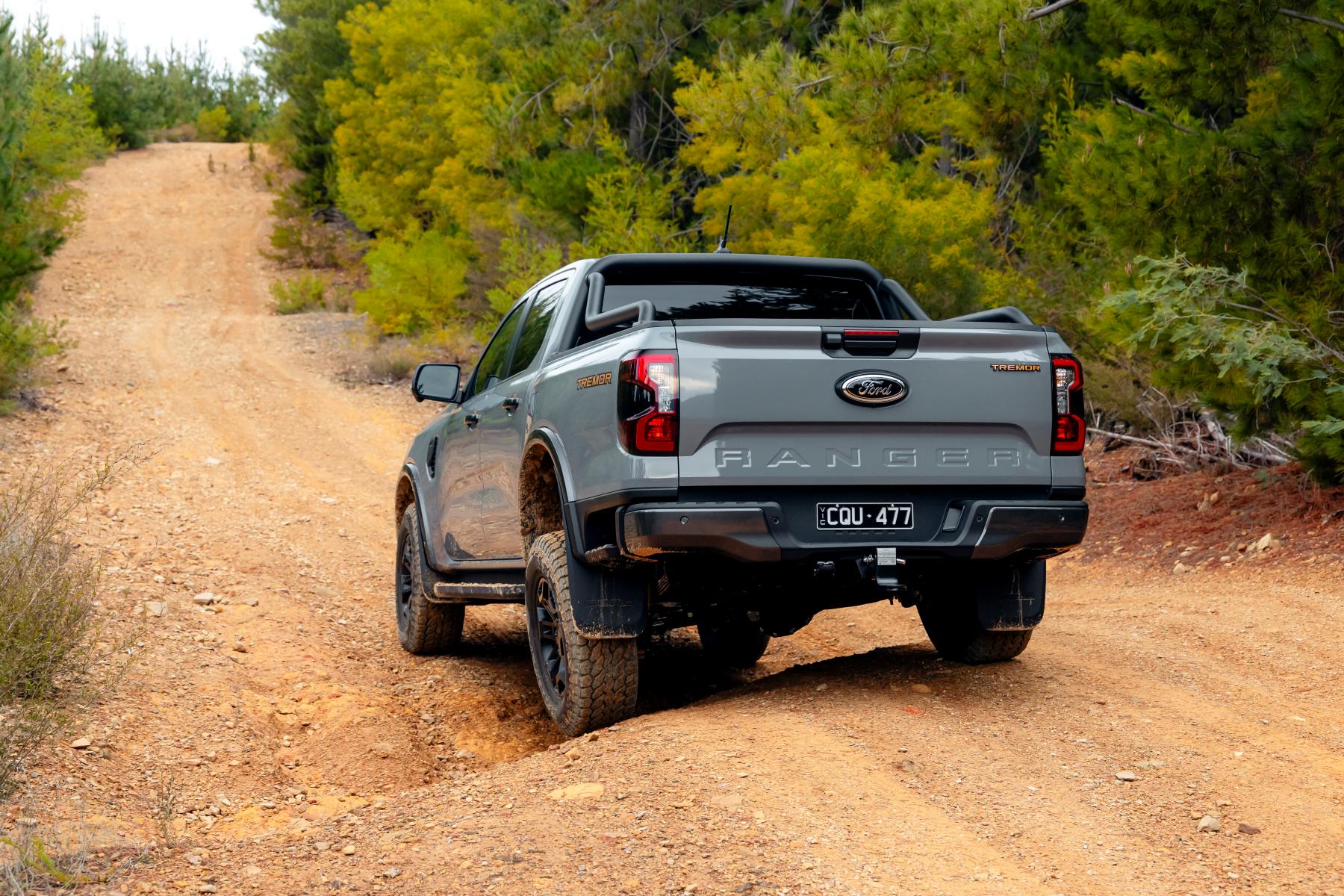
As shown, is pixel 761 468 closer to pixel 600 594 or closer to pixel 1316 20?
pixel 600 594

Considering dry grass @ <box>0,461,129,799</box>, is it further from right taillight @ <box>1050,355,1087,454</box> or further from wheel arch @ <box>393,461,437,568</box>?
right taillight @ <box>1050,355,1087,454</box>

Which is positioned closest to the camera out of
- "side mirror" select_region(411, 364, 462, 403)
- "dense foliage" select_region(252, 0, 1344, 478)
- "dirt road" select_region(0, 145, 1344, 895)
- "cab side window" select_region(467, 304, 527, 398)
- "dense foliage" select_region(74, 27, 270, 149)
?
"dirt road" select_region(0, 145, 1344, 895)

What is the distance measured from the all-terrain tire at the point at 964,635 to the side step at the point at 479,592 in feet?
6.26

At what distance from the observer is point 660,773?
171 inches

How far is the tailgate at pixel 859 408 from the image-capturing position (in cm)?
452

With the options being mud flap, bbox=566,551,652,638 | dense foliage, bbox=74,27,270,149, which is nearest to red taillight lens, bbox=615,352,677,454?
mud flap, bbox=566,551,652,638

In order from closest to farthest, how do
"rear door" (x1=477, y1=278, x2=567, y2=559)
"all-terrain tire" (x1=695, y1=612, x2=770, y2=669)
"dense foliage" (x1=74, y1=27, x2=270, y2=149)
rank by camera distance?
"rear door" (x1=477, y1=278, x2=567, y2=559) → "all-terrain tire" (x1=695, y1=612, x2=770, y2=669) → "dense foliage" (x1=74, y1=27, x2=270, y2=149)

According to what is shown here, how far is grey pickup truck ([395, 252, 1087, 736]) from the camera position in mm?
4523

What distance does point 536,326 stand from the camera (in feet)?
20.4

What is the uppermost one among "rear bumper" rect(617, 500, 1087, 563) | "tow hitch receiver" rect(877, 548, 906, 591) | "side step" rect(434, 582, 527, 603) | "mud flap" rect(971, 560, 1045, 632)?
"rear bumper" rect(617, 500, 1087, 563)

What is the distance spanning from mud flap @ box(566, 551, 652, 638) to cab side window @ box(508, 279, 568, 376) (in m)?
1.38

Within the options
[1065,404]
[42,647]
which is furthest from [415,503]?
[1065,404]

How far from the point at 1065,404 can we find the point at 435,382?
131 inches

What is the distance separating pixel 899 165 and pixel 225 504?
827 centimetres
